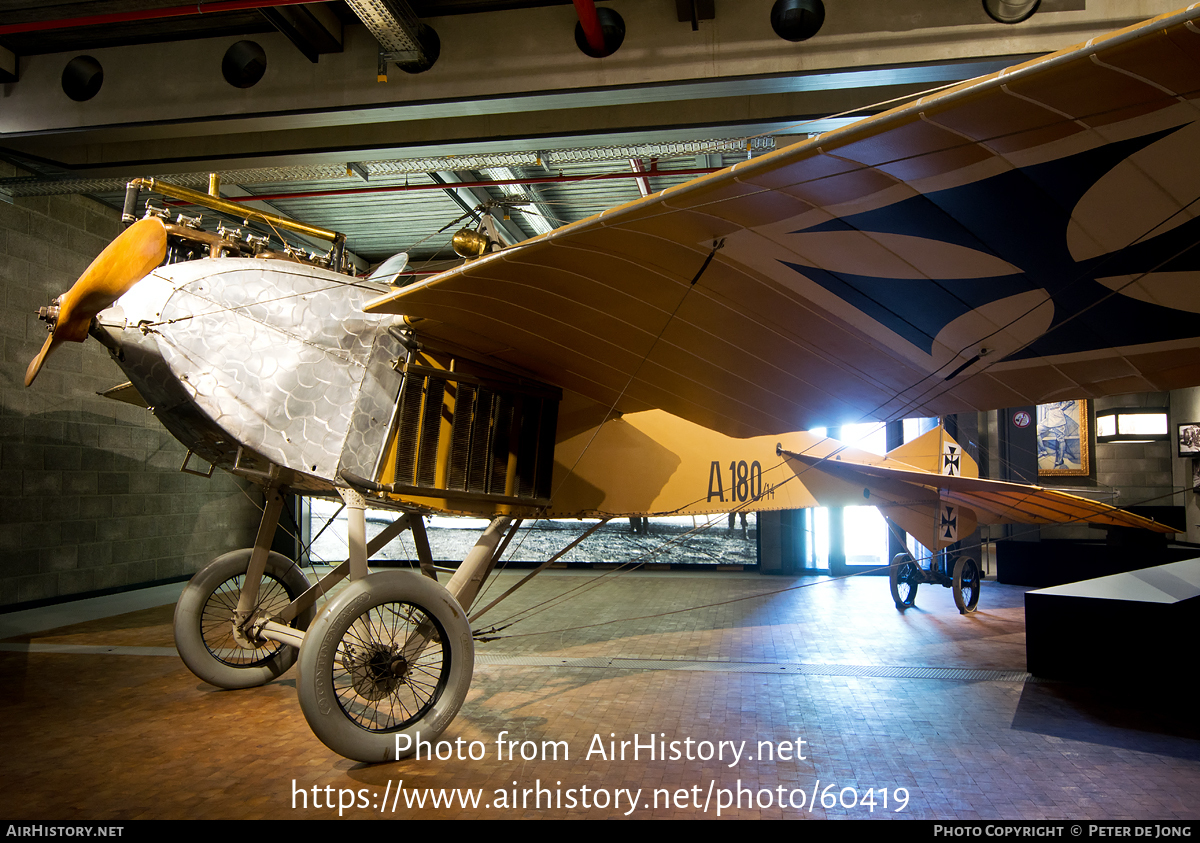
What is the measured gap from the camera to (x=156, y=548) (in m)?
10.5

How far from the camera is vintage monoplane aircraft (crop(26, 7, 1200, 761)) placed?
6.56 ft

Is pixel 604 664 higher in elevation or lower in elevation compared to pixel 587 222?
lower

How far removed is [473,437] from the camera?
4.52 meters

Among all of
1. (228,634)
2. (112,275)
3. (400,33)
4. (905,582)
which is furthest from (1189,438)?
(112,275)

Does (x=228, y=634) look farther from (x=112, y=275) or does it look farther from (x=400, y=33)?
(x=400, y=33)

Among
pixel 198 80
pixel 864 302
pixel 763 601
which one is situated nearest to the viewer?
A: pixel 864 302

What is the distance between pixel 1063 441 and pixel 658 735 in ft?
34.5

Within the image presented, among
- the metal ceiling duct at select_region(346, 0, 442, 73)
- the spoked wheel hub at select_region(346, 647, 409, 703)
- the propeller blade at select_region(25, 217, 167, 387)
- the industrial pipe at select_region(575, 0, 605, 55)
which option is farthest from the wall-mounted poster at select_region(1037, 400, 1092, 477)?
the propeller blade at select_region(25, 217, 167, 387)

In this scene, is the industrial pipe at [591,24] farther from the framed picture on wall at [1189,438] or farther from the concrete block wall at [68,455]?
the framed picture on wall at [1189,438]

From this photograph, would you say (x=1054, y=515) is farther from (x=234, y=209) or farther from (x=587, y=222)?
(x=234, y=209)

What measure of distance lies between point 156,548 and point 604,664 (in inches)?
327

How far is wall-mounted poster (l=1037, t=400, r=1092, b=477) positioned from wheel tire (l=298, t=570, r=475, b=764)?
1120 centimetres

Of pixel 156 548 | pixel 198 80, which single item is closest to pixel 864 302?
pixel 198 80

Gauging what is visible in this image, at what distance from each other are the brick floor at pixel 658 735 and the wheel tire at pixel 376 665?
8.2 inches
